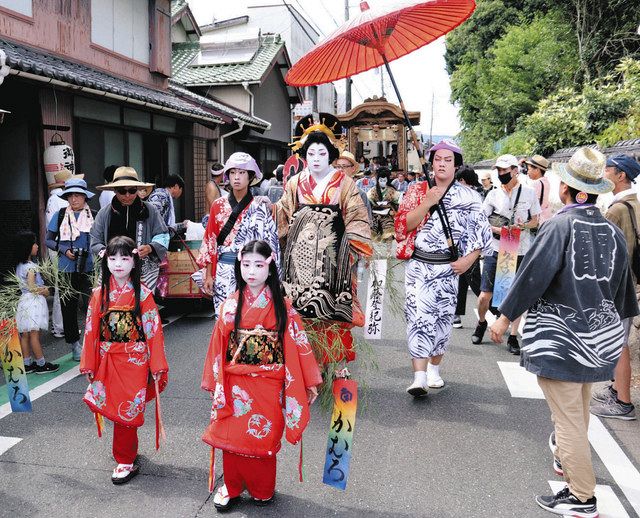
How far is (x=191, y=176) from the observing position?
15.3 m

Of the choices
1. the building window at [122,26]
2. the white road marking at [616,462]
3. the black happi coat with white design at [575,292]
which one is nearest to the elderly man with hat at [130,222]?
the black happi coat with white design at [575,292]

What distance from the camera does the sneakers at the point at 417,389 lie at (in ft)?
16.6

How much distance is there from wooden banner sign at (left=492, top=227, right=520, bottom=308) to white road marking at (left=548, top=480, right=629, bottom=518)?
9.84 feet

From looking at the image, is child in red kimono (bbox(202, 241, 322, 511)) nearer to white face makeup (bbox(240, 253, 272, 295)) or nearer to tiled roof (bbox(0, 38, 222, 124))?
white face makeup (bbox(240, 253, 272, 295))

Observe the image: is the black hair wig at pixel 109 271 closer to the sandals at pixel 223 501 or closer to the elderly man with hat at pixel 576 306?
the sandals at pixel 223 501

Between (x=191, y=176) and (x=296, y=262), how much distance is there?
36.6 ft

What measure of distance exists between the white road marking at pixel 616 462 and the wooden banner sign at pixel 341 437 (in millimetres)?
1688

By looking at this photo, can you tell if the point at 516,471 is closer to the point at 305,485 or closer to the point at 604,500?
the point at 604,500

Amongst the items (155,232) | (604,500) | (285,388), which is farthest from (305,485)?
(155,232)

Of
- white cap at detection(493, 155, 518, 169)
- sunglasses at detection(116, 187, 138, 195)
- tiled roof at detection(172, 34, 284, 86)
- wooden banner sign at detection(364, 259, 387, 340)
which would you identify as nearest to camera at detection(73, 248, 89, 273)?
sunglasses at detection(116, 187, 138, 195)

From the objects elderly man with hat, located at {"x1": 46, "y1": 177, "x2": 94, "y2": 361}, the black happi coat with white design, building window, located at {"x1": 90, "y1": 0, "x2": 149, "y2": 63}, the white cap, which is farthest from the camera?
building window, located at {"x1": 90, "y1": 0, "x2": 149, "y2": 63}

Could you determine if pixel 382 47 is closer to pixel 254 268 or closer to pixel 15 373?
pixel 254 268

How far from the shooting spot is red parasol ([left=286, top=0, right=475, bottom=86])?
471 cm

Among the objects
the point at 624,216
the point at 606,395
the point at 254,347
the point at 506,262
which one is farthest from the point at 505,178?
the point at 254,347
